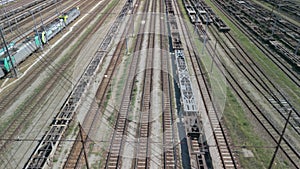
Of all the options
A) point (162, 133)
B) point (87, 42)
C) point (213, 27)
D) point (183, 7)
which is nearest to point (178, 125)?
point (162, 133)

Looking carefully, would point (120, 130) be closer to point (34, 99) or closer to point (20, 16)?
point (34, 99)

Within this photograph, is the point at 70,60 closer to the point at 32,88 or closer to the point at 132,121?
the point at 32,88

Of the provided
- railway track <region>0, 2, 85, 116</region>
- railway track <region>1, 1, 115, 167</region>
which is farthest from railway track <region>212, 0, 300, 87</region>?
railway track <region>0, 2, 85, 116</region>

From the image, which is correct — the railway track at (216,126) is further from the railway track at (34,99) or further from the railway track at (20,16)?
the railway track at (20,16)

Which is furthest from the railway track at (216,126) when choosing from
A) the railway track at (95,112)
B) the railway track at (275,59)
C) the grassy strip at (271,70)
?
the railway track at (275,59)

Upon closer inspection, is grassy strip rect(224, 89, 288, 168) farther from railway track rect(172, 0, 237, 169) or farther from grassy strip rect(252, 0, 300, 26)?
grassy strip rect(252, 0, 300, 26)

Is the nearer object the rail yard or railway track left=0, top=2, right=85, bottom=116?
the rail yard
